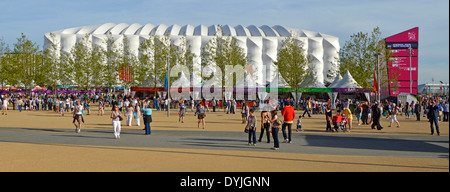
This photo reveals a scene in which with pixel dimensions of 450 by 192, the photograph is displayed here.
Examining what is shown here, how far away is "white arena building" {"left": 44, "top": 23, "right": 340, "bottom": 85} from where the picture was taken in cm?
8788

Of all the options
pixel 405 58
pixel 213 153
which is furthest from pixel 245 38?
pixel 213 153

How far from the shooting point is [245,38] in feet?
297

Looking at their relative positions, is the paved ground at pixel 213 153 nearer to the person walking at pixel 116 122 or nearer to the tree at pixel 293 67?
the person walking at pixel 116 122

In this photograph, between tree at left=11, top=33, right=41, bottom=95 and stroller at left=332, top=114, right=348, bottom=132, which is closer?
stroller at left=332, top=114, right=348, bottom=132

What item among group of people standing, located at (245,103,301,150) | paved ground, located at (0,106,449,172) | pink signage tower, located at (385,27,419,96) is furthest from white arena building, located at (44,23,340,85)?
group of people standing, located at (245,103,301,150)

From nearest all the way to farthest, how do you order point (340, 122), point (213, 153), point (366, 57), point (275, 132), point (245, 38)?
point (213, 153), point (275, 132), point (340, 122), point (366, 57), point (245, 38)

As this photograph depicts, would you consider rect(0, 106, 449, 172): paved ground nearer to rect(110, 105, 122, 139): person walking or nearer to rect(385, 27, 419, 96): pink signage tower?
rect(110, 105, 122, 139): person walking

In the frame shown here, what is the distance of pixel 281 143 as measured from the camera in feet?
44.7

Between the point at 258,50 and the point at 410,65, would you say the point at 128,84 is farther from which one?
the point at 258,50

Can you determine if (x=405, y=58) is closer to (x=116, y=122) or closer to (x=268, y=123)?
(x=268, y=123)

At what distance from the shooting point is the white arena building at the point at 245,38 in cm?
8788

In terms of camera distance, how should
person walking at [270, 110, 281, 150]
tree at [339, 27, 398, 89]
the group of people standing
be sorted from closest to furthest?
person walking at [270, 110, 281, 150] < the group of people standing < tree at [339, 27, 398, 89]

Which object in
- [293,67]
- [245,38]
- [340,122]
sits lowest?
[340,122]

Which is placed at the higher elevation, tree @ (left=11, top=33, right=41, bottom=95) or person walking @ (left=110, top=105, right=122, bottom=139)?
tree @ (left=11, top=33, right=41, bottom=95)
